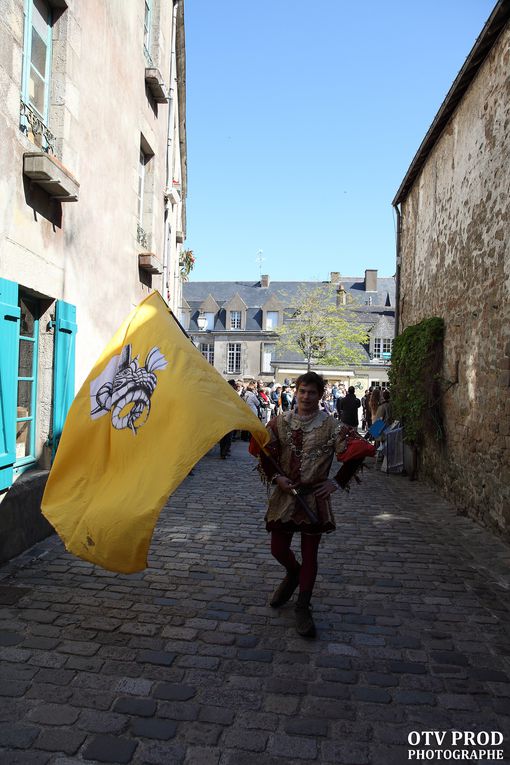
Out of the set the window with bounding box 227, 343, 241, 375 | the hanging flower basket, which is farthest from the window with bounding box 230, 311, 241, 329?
the hanging flower basket

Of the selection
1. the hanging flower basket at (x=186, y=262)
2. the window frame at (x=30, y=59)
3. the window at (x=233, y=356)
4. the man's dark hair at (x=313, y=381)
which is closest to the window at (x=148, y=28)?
the window frame at (x=30, y=59)

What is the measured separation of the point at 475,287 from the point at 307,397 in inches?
174

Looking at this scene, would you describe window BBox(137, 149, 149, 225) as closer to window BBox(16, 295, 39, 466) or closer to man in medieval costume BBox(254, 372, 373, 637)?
window BBox(16, 295, 39, 466)

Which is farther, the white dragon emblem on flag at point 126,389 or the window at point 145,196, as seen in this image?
the window at point 145,196

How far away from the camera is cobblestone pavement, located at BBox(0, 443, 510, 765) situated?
2551 mm

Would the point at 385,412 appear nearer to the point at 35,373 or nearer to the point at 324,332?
the point at 35,373

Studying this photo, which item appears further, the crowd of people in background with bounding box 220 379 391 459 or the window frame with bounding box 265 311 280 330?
the window frame with bounding box 265 311 280 330

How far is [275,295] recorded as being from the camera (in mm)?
51375

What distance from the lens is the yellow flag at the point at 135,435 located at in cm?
328

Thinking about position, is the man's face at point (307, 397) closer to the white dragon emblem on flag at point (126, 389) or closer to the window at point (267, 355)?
the white dragon emblem on flag at point (126, 389)

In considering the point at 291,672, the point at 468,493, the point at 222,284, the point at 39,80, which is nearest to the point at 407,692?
the point at 291,672

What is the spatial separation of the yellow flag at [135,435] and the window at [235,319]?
47.0 m

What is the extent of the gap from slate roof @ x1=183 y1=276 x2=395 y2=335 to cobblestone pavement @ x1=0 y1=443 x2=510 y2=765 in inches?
1685

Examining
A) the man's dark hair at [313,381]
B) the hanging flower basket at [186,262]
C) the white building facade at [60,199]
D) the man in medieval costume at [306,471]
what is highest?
the hanging flower basket at [186,262]
